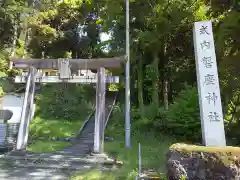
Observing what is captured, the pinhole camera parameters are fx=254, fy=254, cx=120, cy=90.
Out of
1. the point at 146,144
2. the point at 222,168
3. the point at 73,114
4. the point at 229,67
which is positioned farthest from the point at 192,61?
the point at 222,168

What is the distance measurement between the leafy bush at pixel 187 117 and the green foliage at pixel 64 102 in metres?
7.21

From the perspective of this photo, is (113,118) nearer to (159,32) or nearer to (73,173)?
(159,32)

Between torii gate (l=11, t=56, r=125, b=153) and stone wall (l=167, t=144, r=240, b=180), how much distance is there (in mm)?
5749

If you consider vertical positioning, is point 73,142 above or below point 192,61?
below

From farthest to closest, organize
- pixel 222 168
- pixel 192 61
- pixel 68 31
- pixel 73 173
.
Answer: pixel 68 31, pixel 192 61, pixel 73 173, pixel 222 168

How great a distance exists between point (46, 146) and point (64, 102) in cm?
631

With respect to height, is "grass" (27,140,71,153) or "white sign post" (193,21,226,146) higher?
"white sign post" (193,21,226,146)

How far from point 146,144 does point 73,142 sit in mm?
3834

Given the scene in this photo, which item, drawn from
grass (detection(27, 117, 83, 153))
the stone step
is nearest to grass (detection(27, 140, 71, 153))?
grass (detection(27, 117, 83, 153))

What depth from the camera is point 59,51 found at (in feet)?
74.9

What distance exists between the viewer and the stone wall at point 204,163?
517 cm

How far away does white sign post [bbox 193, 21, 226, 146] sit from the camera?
20.2 feet

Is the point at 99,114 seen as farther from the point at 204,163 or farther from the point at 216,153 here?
the point at 216,153

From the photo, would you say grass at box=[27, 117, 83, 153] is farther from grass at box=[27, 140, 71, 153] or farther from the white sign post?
the white sign post
